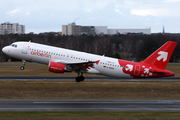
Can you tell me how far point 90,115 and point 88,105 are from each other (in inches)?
168

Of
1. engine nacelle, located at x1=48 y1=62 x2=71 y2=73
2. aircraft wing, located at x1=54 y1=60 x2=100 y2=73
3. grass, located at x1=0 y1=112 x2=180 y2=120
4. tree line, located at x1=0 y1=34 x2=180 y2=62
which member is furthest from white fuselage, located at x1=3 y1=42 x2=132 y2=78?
tree line, located at x1=0 y1=34 x2=180 y2=62

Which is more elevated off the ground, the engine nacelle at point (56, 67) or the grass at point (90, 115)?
the engine nacelle at point (56, 67)

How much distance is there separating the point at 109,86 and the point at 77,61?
6089 mm

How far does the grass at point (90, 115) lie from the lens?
22.0 metres

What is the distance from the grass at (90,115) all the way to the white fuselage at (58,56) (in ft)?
49.8

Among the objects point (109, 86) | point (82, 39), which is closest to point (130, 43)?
point (82, 39)

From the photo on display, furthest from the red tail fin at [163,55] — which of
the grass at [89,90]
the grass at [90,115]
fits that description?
the grass at [90,115]

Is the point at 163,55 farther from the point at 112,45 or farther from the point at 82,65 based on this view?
the point at 112,45

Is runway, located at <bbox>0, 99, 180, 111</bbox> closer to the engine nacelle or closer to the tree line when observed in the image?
the engine nacelle

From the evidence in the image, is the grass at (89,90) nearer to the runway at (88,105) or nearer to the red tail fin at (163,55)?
the runway at (88,105)

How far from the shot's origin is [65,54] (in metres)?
38.2

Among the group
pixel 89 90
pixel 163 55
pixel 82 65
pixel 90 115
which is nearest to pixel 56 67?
pixel 82 65

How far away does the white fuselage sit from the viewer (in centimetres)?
3791

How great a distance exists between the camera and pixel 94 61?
1491 inches
